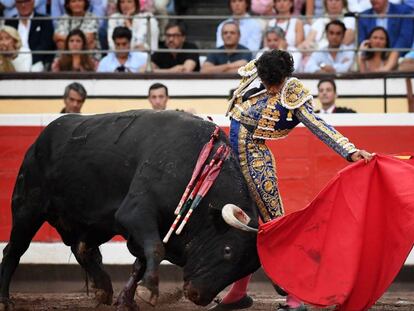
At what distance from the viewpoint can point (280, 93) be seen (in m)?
5.74

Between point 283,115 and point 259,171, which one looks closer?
point 283,115

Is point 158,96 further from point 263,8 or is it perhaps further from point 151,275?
point 151,275

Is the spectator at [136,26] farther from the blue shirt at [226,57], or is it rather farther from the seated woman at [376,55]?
the seated woman at [376,55]

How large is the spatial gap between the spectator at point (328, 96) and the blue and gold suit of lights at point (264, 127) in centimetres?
283

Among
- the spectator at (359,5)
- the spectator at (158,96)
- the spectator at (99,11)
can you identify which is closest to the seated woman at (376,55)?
the spectator at (359,5)

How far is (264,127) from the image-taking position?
580cm

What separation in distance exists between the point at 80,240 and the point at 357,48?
3558 mm

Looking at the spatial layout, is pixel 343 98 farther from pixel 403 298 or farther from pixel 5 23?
pixel 5 23

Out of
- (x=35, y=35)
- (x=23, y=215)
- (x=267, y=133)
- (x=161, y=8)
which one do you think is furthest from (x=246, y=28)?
(x=267, y=133)

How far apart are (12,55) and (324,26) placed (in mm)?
2757

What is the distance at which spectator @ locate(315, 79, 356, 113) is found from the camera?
8672mm

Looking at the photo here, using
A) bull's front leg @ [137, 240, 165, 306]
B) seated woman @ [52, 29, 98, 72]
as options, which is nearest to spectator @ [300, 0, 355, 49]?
seated woman @ [52, 29, 98, 72]

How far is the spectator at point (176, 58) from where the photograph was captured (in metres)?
9.48

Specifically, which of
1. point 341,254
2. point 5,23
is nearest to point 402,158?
point 341,254
